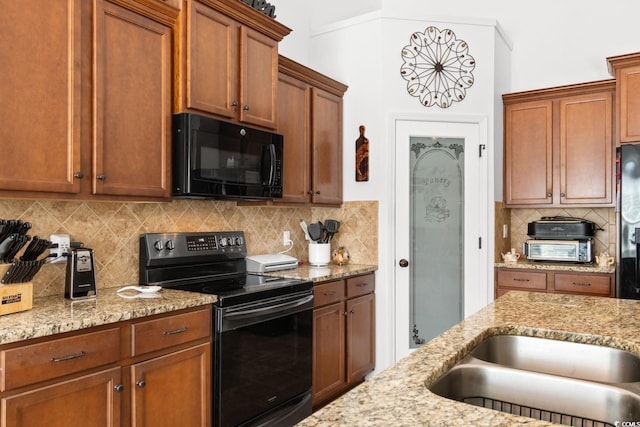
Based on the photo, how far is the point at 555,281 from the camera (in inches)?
147

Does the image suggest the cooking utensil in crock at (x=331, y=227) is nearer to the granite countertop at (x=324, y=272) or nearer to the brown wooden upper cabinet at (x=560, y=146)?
the granite countertop at (x=324, y=272)

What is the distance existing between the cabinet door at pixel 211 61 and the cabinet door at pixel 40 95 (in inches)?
22.7

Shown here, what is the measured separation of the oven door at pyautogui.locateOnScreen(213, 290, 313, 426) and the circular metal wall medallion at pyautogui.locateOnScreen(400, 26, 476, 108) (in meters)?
1.99

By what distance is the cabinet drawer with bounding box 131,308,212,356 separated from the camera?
6.18ft

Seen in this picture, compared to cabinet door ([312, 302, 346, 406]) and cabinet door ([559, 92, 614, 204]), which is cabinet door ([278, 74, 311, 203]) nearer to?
cabinet door ([312, 302, 346, 406])

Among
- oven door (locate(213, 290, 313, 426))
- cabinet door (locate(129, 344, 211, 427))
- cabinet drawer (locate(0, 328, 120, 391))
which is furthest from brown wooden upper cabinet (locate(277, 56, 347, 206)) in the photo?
cabinet drawer (locate(0, 328, 120, 391))

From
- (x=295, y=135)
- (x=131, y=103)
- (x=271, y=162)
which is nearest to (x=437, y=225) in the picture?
(x=295, y=135)

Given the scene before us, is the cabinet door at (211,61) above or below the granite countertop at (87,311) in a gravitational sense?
above

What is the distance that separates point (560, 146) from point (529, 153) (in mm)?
246

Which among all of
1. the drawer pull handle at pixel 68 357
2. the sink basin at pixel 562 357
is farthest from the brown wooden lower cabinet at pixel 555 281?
the drawer pull handle at pixel 68 357

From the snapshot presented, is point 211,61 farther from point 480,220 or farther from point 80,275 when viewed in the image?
point 480,220

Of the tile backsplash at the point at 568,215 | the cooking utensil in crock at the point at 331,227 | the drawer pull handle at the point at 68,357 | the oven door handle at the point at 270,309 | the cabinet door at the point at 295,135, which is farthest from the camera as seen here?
the tile backsplash at the point at 568,215

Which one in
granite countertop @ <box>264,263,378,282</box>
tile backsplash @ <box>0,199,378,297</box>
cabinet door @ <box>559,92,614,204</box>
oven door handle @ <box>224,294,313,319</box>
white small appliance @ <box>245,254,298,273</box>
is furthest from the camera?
cabinet door @ <box>559,92,614,204</box>

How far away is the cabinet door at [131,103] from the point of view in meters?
2.06
